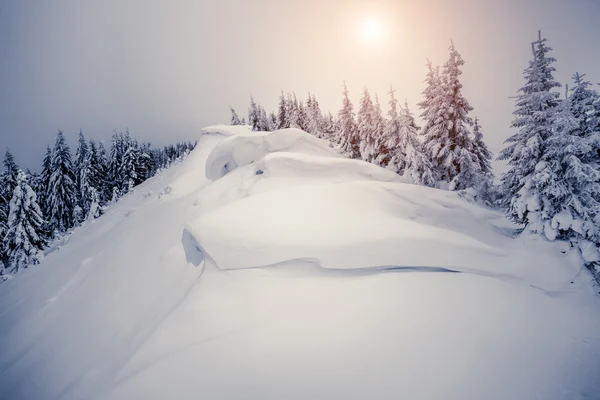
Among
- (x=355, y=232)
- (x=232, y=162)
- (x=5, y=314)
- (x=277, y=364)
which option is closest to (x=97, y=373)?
(x=277, y=364)

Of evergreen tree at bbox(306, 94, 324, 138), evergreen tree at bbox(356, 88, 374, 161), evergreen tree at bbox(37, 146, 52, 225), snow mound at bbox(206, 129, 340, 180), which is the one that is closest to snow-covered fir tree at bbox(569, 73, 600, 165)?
snow mound at bbox(206, 129, 340, 180)

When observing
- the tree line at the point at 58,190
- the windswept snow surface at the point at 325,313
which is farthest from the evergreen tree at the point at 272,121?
the windswept snow surface at the point at 325,313

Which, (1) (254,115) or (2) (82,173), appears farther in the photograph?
(1) (254,115)

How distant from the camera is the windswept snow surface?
459cm

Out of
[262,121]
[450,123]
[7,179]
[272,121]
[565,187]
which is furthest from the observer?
[272,121]

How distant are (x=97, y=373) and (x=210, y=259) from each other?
3.56 m

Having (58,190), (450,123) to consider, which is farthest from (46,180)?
(450,123)

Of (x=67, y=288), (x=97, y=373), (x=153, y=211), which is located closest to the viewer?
Result: (x=97, y=373)

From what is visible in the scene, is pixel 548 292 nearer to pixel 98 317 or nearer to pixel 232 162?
pixel 98 317

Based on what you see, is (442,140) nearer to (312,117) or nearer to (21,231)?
(312,117)

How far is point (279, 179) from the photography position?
1285cm

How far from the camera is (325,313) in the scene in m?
5.61

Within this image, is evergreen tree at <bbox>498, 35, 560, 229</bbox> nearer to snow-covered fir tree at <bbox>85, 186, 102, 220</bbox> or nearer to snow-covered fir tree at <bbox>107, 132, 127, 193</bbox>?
snow-covered fir tree at <bbox>85, 186, 102, 220</bbox>

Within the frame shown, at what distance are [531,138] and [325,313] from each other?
35.3ft
